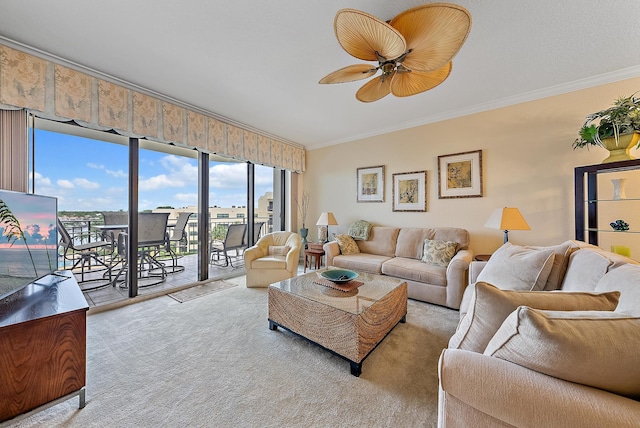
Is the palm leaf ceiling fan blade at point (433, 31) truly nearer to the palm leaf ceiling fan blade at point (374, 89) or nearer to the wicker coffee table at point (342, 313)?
Answer: the palm leaf ceiling fan blade at point (374, 89)

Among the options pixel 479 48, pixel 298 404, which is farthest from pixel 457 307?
pixel 479 48

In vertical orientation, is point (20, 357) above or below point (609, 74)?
below

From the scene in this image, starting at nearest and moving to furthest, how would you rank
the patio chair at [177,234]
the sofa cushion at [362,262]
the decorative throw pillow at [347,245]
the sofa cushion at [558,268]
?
the sofa cushion at [558,268]
the sofa cushion at [362,262]
the decorative throw pillow at [347,245]
the patio chair at [177,234]

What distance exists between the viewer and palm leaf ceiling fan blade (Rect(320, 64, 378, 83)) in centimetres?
173

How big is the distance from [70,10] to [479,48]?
3.28 m

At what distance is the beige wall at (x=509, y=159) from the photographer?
2701 millimetres

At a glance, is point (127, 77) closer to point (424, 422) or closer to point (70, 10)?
point (70, 10)

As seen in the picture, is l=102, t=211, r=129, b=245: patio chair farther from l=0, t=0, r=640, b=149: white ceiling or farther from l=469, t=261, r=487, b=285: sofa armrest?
l=469, t=261, r=487, b=285: sofa armrest

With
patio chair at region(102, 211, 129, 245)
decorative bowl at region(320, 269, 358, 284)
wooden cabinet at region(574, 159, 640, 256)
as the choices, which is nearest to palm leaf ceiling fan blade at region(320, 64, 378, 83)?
decorative bowl at region(320, 269, 358, 284)

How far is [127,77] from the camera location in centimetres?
257

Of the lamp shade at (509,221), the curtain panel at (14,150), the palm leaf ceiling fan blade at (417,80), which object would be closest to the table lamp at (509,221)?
the lamp shade at (509,221)

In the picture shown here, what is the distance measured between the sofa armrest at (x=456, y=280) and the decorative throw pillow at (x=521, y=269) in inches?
27.9

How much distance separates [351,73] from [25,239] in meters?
2.59

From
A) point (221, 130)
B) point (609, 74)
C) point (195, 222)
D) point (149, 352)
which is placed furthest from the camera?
point (195, 222)
